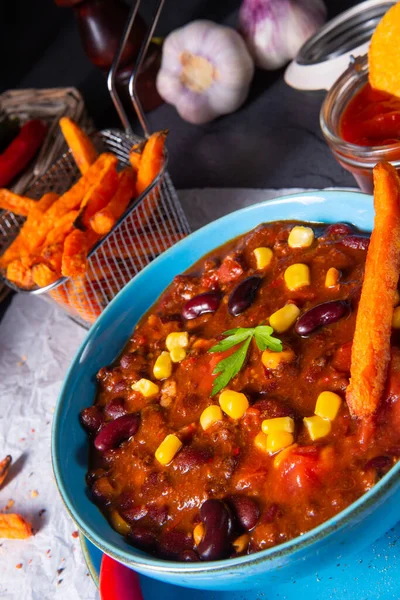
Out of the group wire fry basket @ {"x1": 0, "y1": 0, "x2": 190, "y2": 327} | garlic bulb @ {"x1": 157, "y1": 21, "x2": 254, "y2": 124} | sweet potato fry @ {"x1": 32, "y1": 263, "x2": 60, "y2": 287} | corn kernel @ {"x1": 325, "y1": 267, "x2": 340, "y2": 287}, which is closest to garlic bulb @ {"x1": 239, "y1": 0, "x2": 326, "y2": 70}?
garlic bulb @ {"x1": 157, "y1": 21, "x2": 254, "y2": 124}

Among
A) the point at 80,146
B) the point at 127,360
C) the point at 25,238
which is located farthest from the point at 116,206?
the point at 127,360

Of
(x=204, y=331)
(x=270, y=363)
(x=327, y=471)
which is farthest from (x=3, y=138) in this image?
(x=327, y=471)

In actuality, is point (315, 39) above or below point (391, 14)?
below

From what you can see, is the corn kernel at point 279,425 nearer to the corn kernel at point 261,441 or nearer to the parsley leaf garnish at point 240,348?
the corn kernel at point 261,441

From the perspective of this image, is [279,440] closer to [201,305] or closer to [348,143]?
[201,305]

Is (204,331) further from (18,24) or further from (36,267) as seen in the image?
(18,24)
